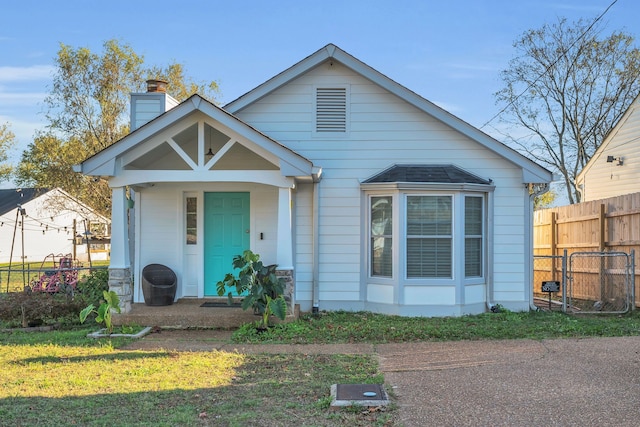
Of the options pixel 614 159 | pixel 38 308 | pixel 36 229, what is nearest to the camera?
pixel 38 308

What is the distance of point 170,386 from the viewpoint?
609 centimetres

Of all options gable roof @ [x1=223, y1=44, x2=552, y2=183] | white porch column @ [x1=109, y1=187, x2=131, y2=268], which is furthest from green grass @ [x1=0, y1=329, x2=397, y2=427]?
gable roof @ [x1=223, y1=44, x2=552, y2=183]

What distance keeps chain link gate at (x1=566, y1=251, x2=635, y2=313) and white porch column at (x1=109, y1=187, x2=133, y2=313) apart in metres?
8.15

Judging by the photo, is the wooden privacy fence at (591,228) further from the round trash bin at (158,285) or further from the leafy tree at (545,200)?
the leafy tree at (545,200)

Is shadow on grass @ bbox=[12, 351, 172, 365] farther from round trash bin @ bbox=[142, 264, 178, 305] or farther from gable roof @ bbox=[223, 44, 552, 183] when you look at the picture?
gable roof @ bbox=[223, 44, 552, 183]

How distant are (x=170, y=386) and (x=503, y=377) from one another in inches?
139

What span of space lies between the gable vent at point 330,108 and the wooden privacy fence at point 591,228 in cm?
576

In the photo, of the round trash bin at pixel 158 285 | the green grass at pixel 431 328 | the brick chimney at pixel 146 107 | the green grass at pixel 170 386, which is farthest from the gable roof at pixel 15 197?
the green grass at pixel 170 386

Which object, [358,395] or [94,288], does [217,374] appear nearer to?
[358,395]

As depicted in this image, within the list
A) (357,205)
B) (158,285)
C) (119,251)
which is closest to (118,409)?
(119,251)

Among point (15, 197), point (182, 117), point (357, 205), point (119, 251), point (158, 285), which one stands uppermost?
point (15, 197)

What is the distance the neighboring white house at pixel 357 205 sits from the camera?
10594 mm

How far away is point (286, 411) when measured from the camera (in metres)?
5.21

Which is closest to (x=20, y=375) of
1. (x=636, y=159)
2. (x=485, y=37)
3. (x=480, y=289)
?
(x=480, y=289)
